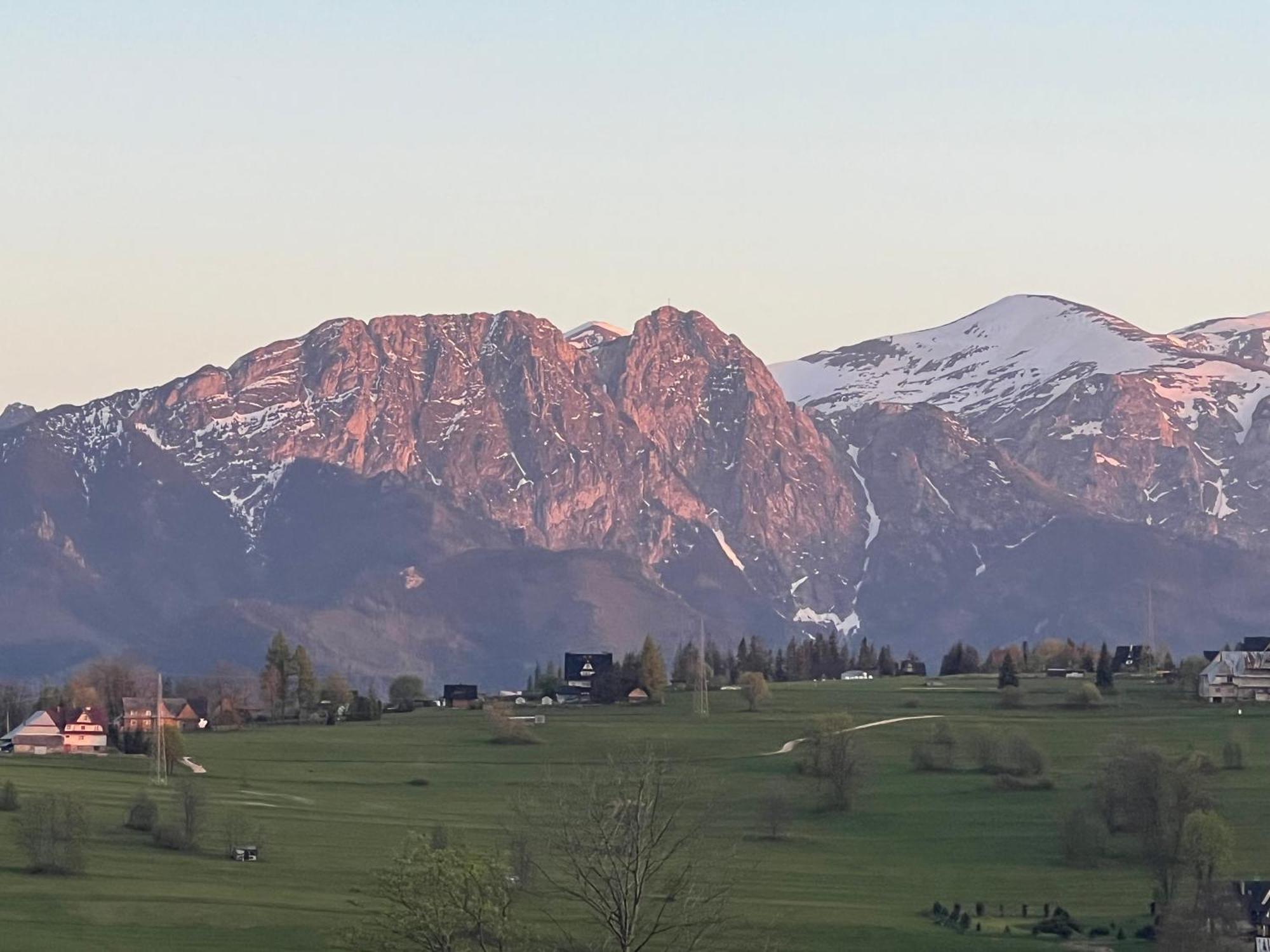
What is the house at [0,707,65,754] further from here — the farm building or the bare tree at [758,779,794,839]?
the bare tree at [758,779,794,839]

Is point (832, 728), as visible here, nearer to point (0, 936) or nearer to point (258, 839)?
point (258, 839)

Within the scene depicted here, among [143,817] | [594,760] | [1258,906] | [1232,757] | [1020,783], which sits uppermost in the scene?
[594,760]

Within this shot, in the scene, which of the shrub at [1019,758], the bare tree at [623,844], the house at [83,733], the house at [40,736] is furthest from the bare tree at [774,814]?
the house at [40,736]

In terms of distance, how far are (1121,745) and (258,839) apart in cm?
4930

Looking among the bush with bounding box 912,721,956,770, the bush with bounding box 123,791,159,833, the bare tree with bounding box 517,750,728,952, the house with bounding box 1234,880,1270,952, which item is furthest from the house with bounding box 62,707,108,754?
the bare tree with bounding box 517,750,728,952

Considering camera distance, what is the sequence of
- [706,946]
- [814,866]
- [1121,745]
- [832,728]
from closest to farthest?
[706,946], [814,866], [1121,745], [832,728]

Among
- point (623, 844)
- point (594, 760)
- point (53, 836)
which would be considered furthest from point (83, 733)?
point (623, 844)

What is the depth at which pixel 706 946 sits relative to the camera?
99.1 meters

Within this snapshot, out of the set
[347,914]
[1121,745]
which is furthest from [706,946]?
[1121,745]

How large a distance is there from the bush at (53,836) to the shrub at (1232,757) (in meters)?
71.8

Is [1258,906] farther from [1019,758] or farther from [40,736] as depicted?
[40,736]

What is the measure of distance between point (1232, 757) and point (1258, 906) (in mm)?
56543

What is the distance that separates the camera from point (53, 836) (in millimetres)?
120812

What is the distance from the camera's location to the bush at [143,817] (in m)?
134
